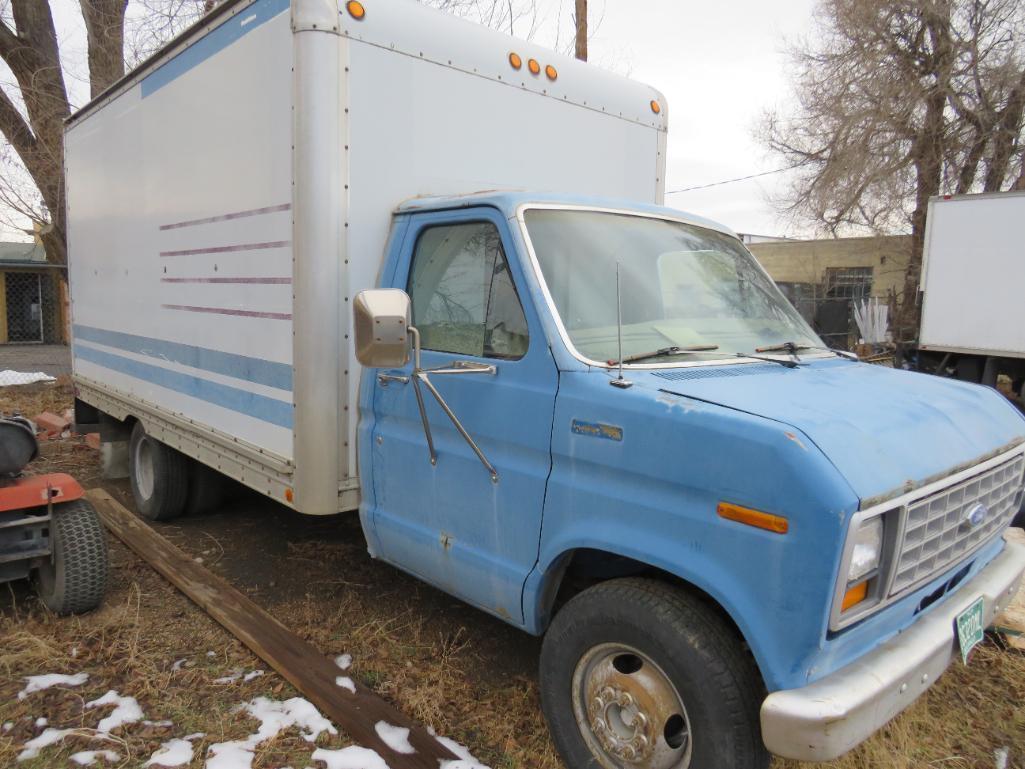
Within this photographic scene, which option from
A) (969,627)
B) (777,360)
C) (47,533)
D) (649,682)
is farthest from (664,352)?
(47,533)

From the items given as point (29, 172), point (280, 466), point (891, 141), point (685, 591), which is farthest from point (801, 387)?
point (891, 141)

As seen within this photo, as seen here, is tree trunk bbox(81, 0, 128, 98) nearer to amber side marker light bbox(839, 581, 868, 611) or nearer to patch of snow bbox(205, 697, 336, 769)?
patch of snow bbox(205, 697, 336, 769)

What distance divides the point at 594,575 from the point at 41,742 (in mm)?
2279

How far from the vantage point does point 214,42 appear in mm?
4414

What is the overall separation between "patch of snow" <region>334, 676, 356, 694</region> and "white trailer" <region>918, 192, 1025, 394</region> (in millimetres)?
12078

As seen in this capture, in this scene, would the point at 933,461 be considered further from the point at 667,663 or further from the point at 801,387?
the point at 667,663

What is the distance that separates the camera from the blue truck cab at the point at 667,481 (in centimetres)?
220

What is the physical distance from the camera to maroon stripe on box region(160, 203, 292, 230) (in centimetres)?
382

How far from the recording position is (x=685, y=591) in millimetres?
2561

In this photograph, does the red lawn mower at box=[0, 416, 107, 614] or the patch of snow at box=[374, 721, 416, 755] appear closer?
the patch of snow at box=[374, 721, 416, 755]

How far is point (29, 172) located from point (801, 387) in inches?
534

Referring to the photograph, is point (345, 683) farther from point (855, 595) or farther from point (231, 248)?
point (231, 248)

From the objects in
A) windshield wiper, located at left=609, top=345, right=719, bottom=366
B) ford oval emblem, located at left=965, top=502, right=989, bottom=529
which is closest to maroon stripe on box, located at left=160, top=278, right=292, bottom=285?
windshield wiper, located at left=609, top=345, right=719, bottom=366

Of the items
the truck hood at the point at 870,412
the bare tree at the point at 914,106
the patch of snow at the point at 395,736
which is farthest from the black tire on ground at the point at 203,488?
the bare tree at the point at 914,106
